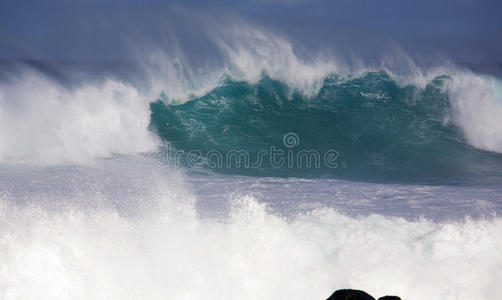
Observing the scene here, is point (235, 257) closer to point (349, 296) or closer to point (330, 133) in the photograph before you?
point (349, 296)

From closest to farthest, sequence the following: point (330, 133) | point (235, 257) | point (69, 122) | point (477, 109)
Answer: point (235, 257), point (69, 122), point (330, 133), point (477, 109)

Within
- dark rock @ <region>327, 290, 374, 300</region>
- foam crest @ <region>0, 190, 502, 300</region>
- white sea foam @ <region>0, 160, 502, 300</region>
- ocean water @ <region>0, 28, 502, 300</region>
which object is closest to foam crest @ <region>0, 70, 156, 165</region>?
ocean water @ <region>0, 28, 502, 300</region>

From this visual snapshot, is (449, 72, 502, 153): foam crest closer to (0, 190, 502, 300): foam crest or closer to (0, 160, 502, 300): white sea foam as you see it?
(0, 160, 502, 300): white sea foam

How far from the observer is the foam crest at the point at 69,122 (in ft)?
38.2

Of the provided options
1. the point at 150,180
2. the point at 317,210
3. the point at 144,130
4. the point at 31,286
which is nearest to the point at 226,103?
the point at 144,130

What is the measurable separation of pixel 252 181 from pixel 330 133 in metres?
3.81

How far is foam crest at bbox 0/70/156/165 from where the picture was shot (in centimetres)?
1163

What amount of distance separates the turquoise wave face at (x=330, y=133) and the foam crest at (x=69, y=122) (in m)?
0.77

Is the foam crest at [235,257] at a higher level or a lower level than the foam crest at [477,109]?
lower

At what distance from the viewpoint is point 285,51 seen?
53.2 ft

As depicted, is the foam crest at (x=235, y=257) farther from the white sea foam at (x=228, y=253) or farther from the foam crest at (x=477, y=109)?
the foam crest at (x=477, y=109)

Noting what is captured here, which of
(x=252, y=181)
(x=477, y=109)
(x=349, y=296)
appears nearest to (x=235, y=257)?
(x=349, y=296)

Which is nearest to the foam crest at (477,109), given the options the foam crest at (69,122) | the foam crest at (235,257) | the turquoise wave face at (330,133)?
the turquoise wave face at (330,133)

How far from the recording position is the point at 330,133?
1389 cm
